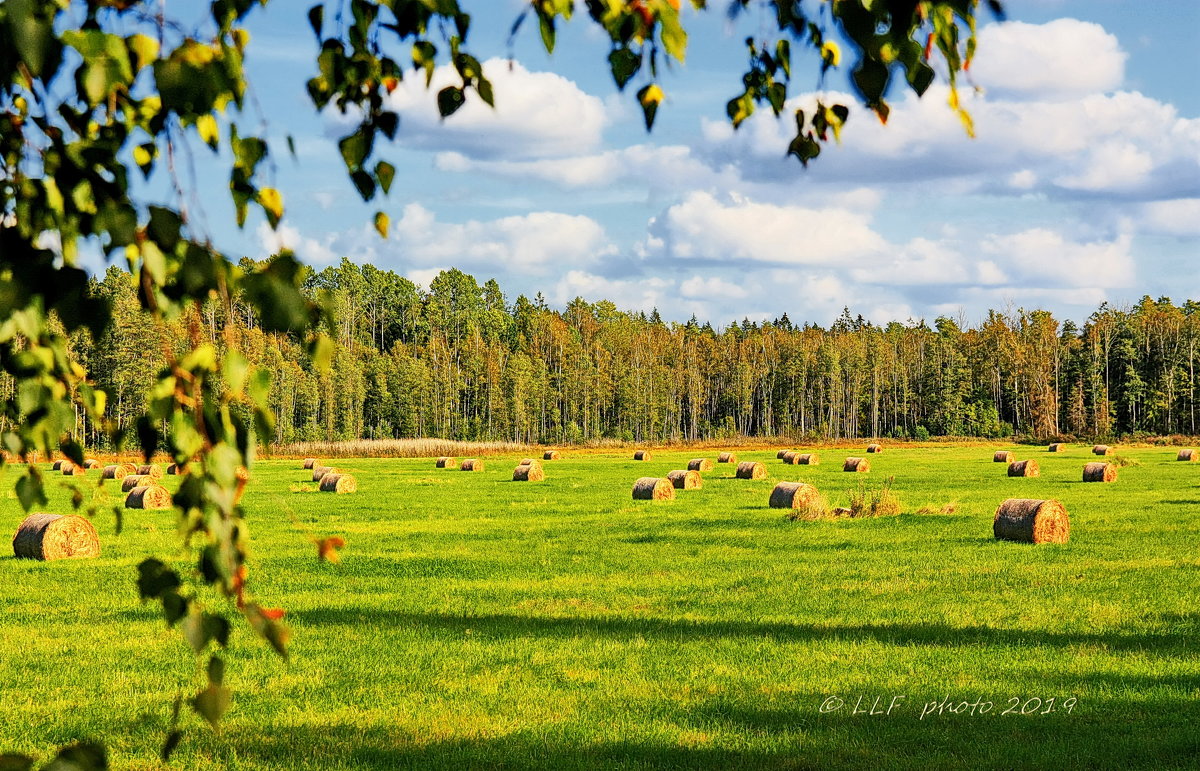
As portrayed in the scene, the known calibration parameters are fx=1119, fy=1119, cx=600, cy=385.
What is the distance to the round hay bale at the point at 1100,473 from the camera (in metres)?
40.7

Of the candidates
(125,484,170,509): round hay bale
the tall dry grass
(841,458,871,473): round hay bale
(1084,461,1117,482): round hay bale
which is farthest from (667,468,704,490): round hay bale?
the tall dry grass

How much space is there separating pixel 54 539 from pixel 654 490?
57.3ft

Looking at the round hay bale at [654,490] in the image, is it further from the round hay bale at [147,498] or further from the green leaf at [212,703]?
the green leaf at [212,703]

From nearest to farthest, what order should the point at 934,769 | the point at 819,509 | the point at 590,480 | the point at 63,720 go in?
1. the point at 934,769
2. the point at 63,720
3. the point at 819,509
4. the point at 590,480

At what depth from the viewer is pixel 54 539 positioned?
21359mm

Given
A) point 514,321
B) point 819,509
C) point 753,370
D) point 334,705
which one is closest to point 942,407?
point 753,370

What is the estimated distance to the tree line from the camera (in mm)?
131625

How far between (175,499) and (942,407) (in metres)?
148

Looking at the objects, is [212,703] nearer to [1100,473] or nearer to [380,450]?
[1100,473]

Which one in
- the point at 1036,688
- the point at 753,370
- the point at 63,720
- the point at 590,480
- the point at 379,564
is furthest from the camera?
the point at 753,370

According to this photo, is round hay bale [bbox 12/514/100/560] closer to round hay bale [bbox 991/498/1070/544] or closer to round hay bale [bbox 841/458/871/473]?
round hay bale [bbox 991/498/1070/544]

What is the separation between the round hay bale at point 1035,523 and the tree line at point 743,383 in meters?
102

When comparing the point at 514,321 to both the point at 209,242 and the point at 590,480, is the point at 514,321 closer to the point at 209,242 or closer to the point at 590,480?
the point at 590,480

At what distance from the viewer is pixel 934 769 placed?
883 centimetres
